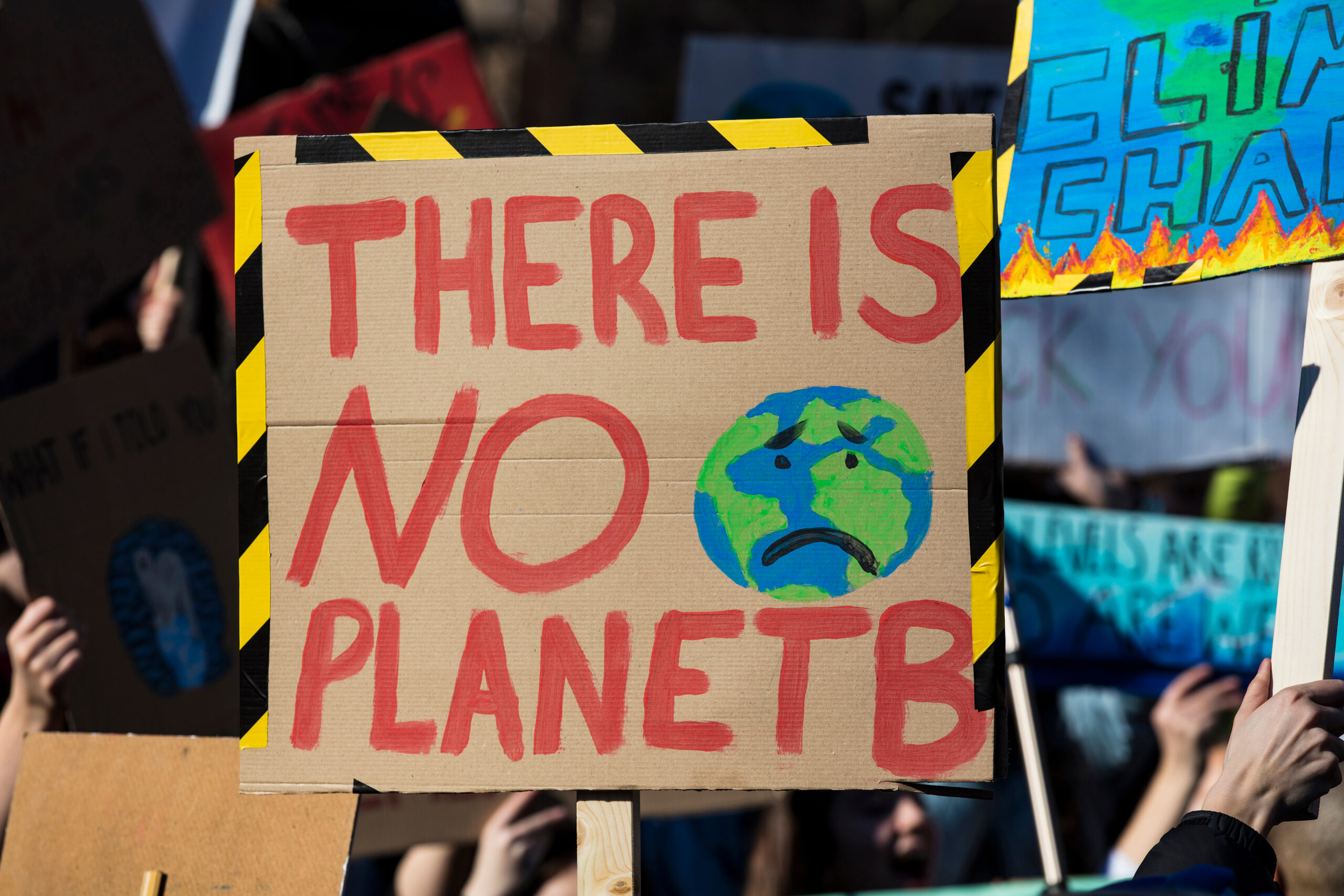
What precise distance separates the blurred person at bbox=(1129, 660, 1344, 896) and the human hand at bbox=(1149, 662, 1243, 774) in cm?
103

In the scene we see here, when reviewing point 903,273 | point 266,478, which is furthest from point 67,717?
point 903,273

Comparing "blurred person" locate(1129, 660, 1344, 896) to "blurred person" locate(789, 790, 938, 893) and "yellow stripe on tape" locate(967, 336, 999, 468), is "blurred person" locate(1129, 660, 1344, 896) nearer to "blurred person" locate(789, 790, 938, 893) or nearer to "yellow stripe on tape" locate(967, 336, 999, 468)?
"yellow stripe on tape" locate(967, 336, 999, 468)

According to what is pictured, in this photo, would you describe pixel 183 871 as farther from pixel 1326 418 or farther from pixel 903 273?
pixel 1326 418

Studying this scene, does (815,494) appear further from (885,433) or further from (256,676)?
(256,676)

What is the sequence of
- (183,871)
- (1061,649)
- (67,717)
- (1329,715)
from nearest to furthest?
1. (1329,715)
2. (183,871)
3. (67,717)
4. (1061,649)

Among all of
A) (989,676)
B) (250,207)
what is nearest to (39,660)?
(250,207)

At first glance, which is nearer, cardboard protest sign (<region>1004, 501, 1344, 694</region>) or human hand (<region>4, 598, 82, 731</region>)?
human hand (<region>4, 598, 82, 731</region>)

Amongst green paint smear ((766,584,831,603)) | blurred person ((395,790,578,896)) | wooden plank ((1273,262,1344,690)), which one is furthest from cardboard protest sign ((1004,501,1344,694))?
green paint smear ((766,584,831,603))

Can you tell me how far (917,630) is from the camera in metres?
1.26

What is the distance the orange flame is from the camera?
1306mm

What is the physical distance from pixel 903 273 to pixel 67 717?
1744mm

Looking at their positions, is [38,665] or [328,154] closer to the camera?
[328,154]

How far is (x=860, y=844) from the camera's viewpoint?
2314 millimetres

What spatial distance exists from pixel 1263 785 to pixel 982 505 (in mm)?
467
